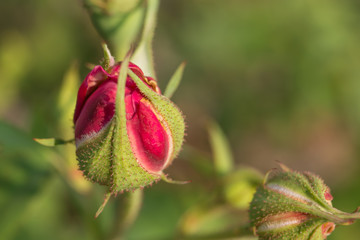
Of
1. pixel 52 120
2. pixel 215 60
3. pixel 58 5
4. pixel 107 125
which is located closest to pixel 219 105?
pixel 215 60

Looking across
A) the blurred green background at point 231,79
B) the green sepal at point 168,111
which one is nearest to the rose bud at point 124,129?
the green sepal at point 168,111

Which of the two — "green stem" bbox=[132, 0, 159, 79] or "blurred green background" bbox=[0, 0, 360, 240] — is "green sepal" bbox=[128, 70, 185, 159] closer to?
"green stem" bbox=[132, 0, 159, 79]

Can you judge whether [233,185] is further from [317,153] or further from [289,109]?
[317,153]

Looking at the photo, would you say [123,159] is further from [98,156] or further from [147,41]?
[147,41]

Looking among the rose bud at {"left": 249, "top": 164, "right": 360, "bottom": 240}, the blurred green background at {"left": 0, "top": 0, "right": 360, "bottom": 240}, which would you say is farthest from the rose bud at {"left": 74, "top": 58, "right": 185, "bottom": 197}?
the blurred green background at {"left": 0, "top": 0, "right": 360, "bottom": 240}

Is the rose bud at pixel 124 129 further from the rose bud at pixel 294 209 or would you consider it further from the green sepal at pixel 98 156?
the rose bud at pixel 294 209

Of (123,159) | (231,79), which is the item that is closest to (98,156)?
(123,159)

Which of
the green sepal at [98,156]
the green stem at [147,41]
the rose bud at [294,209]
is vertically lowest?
the green sepal at [98,156]
